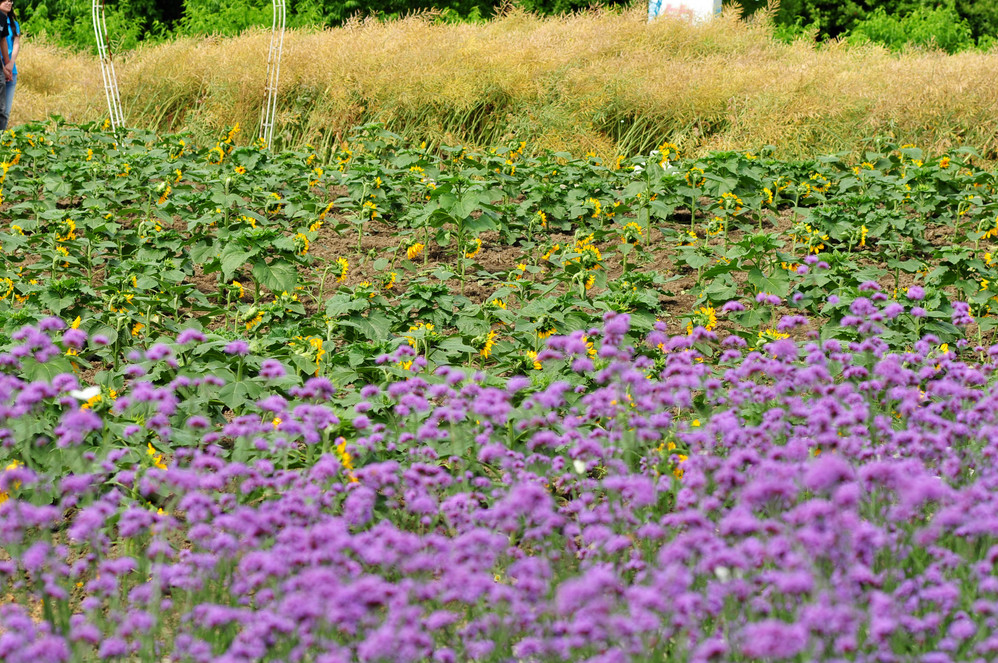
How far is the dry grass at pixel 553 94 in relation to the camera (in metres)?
8.86

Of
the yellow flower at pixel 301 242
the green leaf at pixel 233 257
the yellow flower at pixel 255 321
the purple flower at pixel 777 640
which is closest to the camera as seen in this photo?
the purple flower at pixel 777 640

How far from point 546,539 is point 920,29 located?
796 inches

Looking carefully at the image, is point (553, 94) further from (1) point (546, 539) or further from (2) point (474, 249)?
(1) point (546, 539)

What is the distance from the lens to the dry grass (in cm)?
886

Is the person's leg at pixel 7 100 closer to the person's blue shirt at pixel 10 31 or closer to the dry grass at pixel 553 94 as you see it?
the person's blue shirt at pixel 10 31

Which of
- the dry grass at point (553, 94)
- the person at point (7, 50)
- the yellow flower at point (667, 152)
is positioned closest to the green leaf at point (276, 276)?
the yellow flower at point (667, 152)

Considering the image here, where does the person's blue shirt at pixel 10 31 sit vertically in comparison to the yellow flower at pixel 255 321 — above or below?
above

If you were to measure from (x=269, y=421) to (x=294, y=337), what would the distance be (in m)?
0.72

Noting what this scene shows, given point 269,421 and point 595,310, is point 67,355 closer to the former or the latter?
point 269,421

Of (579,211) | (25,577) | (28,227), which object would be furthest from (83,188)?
(25,577)

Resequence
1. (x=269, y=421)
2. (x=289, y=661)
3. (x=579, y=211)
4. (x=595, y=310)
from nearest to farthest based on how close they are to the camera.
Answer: (x=289, y=661) < (x=269, y=421) < (x=595, y=310) < (x=579, y=211)

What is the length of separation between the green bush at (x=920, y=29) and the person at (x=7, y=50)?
14148mm

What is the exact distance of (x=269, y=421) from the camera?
11.9ft

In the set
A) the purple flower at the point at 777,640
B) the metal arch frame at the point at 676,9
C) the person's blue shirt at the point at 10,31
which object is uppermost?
the metal arch frame at the point at 676,9
